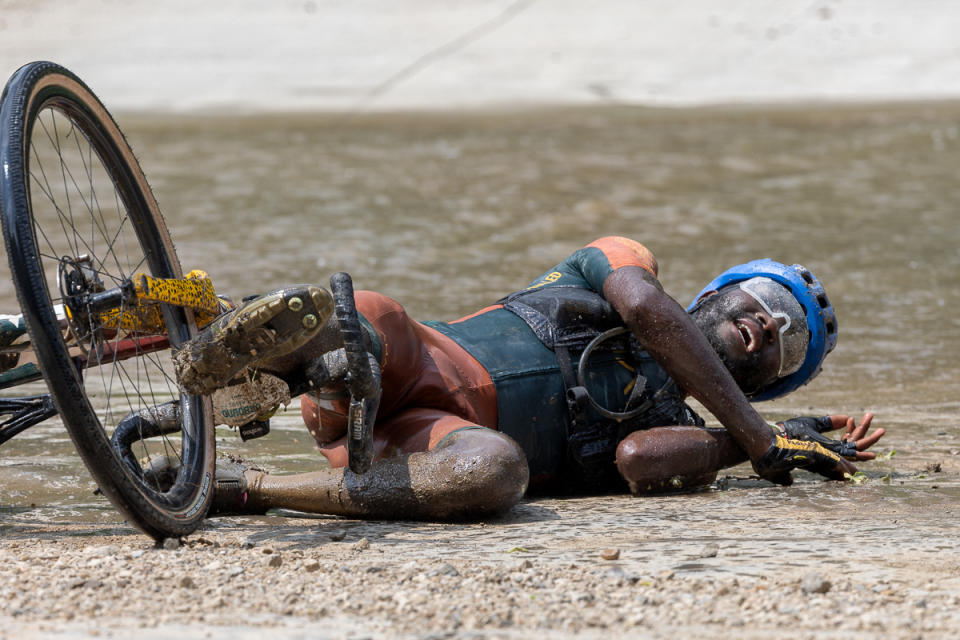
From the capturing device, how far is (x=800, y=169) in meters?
11.4

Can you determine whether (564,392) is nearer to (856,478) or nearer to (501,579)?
(856,478)

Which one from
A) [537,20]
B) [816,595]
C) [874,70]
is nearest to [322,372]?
[816,595]

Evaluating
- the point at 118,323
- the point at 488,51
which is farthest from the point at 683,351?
the point at 488,51

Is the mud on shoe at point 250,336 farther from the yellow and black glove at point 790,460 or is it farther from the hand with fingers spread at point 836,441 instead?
the hand with fingers spread at point 836,441

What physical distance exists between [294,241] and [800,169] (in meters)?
4.92

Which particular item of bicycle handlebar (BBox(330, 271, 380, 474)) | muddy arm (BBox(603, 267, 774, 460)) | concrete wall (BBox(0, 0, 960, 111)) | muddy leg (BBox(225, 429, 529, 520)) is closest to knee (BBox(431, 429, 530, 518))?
muddy leg (BBox(225, 429, 529, 520))

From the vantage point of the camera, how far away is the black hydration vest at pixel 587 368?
3.67 metres

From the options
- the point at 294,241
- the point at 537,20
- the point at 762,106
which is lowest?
the point at 294,241

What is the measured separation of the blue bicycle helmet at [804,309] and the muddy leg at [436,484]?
111 cm

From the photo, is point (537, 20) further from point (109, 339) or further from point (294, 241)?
point (109, 339)

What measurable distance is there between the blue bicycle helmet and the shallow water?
55 cm

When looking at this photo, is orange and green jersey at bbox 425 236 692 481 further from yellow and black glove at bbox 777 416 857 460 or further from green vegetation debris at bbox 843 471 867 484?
green vegetation debris at bbox 843 471 867 484

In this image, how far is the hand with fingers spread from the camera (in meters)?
3.91

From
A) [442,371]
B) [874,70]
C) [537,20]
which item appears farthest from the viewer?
[537,20]
